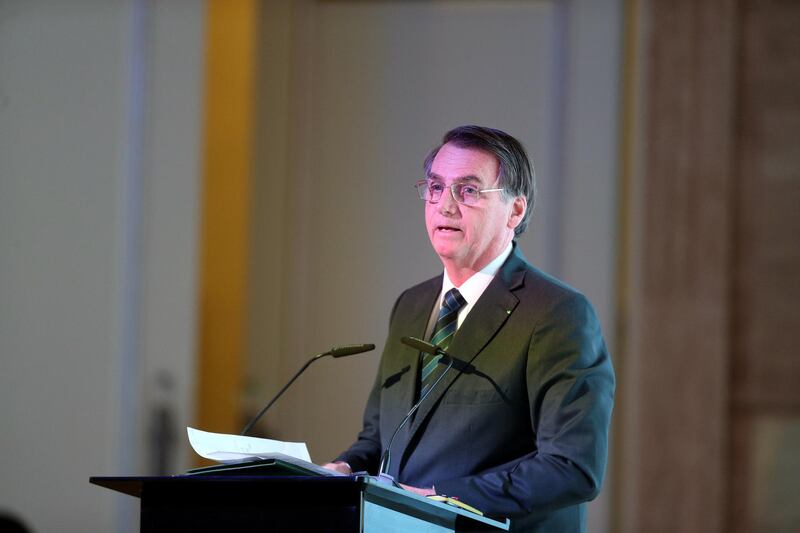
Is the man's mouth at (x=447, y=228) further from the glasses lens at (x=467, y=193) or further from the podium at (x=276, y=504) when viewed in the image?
the podium at (x=276, y=504)

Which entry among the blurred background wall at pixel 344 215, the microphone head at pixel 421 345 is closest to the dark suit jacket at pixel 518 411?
the microphone head at pixel 421 345

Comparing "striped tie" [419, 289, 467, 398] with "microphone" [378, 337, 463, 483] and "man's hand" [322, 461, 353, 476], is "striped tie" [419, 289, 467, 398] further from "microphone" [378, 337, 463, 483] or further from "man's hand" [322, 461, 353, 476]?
"man's hand" [322, 461, 353, 476]

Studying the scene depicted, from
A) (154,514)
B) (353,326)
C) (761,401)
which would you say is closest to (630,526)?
(761,401)

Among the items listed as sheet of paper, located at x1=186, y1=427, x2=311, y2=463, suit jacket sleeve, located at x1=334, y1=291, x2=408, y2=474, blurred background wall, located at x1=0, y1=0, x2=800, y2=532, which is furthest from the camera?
blurred background wall, located at x1=0, y1=0, x2=800, y2=532

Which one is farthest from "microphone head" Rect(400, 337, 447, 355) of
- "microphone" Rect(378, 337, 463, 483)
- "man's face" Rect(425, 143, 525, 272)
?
"man's face" Rect(425, 143, 525, 272)

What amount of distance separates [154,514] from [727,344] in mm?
3603

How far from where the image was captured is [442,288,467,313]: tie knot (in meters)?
2.24

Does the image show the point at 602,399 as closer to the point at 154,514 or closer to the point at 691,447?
the point at 154,514

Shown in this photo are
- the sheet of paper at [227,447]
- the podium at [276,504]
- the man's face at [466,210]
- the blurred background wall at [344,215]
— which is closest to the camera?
A: the podium at [276,504]

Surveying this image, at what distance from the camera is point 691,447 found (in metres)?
4.91

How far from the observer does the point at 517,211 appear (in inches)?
87.7

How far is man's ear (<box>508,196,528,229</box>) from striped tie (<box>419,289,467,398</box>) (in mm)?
174

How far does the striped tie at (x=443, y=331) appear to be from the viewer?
220cm

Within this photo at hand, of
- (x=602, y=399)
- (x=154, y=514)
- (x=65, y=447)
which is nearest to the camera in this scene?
(x=154, y=514)
